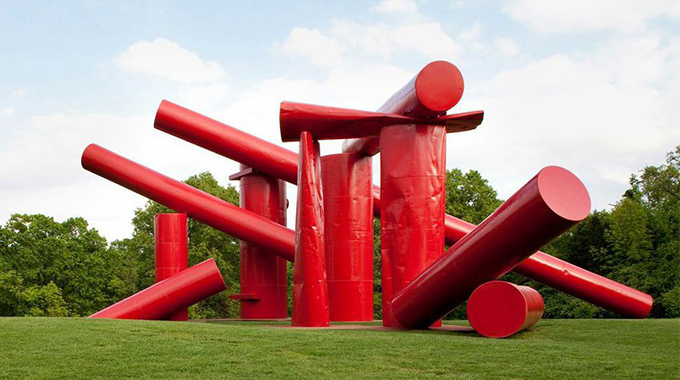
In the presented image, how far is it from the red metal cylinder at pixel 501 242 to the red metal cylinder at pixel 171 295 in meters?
6.00

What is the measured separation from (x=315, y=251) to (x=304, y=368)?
5245mm

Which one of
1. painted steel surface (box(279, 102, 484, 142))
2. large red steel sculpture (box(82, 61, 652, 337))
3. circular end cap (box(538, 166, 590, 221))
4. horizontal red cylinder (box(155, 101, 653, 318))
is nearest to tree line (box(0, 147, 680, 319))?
horizontal red cylinder (box(155, 101, 653, 318))

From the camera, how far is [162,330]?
11203mm

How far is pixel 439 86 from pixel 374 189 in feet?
19.3

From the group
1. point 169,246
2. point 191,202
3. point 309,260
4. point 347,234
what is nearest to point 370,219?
point 347,234

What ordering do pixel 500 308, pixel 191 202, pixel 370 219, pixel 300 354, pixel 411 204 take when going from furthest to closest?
pixel 191 202 < pixel 370 219 < pixel 411 204 < pixel 500 308 < pixel 300 354

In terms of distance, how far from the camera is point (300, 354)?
933 cm

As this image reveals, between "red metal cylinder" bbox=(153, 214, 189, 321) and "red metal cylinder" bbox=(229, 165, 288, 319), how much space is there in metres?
1.98

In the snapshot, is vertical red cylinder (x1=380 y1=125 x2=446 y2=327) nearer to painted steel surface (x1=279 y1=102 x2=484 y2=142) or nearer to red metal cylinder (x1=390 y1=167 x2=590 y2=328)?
painted steel surface (x1=279 y1=102 x2=484 y2=142)

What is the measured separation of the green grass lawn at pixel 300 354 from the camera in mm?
8180

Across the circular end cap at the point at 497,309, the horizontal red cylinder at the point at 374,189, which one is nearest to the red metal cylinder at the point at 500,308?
the circular end cap at the point at 497,309

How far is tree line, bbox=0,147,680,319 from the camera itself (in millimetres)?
31625

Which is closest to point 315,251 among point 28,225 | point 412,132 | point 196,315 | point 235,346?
point 412,132

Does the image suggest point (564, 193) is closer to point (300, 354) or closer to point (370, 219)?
point (300, 354)
